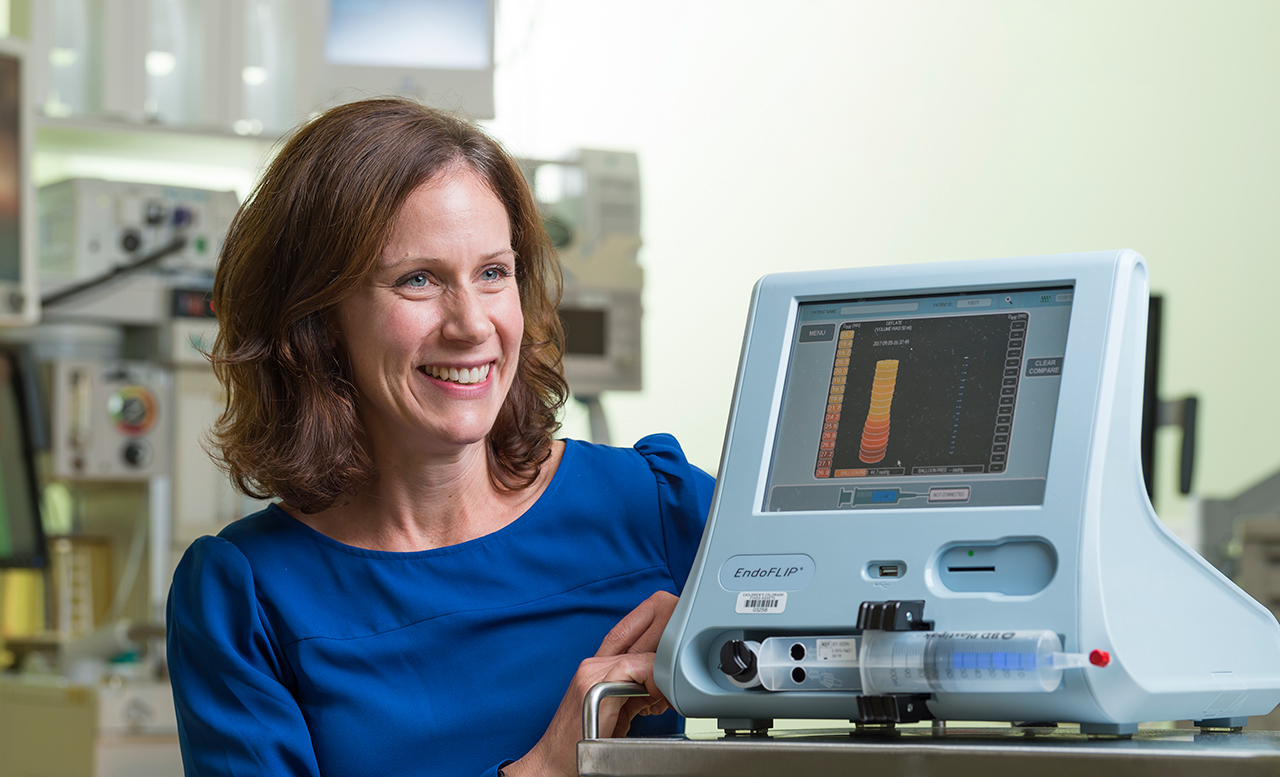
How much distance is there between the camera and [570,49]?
4.02 meters

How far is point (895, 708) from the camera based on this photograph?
771mm

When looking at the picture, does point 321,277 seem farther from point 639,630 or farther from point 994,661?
point 994,661

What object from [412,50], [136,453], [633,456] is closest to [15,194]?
[136,453]

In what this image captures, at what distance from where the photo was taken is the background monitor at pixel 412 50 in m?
2.91

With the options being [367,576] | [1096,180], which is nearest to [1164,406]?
[1096,180]

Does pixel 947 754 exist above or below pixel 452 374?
below

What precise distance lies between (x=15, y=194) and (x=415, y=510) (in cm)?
173

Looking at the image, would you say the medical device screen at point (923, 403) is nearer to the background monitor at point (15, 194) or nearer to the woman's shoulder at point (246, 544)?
the woman's shoulder at point (246, 544)

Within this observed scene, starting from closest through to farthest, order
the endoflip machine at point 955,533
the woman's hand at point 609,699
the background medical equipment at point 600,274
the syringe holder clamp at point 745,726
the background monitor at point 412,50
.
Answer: the endoflip machine at point 955,533 → the syringe holder clamp at point 745,726 → the woman's hand at point 609,699 → the background monitor at point 412,50 → the background medical equipment at point 600,274

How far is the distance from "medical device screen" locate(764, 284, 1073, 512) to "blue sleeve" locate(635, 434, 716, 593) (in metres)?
0.37

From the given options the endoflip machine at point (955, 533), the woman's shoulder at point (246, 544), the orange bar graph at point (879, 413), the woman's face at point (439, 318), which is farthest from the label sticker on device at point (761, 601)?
the woman's shoulder at point (246, 544)

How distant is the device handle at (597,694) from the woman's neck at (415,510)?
1.17 feet

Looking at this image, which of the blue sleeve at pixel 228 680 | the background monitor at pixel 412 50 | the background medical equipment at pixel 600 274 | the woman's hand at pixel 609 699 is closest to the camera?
the woman's hand at pixel 609 699

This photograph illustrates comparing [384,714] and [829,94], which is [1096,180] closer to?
[829,94]
